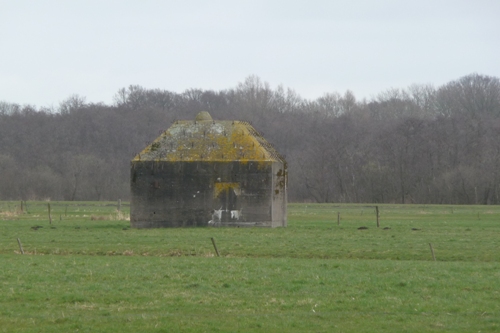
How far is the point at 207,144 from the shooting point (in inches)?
1790

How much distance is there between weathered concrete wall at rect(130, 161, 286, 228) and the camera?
44.2 m

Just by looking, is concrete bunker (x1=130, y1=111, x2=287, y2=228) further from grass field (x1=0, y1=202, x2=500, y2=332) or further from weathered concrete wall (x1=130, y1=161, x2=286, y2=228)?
grass field (x1=0, y1=202, x2=500, y2=332)

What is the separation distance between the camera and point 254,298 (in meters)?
18.7

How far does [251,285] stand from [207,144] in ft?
83.4

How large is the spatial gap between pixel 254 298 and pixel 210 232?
21.6 m

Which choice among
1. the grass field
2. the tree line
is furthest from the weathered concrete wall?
the tree line

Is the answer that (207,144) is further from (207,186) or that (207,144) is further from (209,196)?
(209,196)

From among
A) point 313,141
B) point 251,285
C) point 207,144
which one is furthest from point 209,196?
point 313,141

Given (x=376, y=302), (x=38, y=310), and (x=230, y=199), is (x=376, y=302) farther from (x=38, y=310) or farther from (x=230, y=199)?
(x=230, y=199)

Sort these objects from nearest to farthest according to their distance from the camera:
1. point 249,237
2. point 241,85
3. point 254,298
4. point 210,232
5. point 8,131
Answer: point 254,298, point 249,237, point 210,232, point 8,131, point 241,85

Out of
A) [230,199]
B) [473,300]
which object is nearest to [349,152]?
[230,199]

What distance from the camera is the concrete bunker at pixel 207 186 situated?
44219 mm

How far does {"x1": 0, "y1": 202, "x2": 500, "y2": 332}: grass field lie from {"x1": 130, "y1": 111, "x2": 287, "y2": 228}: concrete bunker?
345 inches

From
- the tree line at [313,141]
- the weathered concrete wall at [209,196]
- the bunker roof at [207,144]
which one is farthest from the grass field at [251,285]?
the tree line at [313,141]
